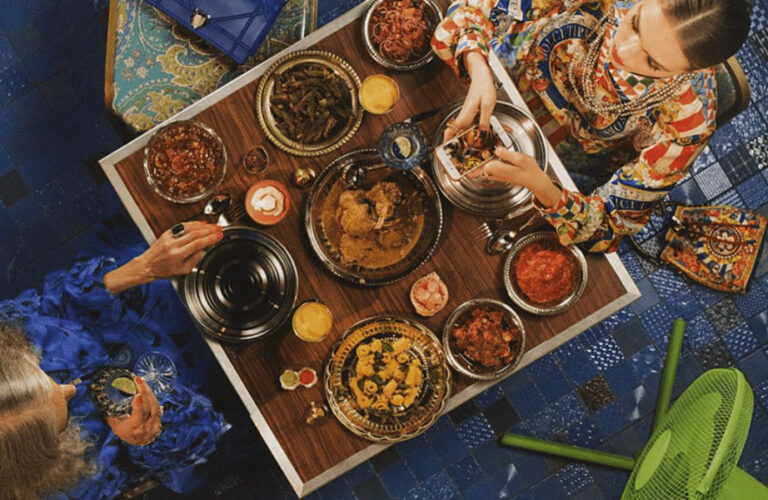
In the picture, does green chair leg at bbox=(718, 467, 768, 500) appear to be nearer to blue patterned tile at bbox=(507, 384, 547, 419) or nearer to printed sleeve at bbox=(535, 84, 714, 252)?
blue patterned tile at bbox=(507, 384, 547, 419)

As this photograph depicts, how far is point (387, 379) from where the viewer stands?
2.99 meters

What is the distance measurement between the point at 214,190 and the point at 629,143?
2.03 m

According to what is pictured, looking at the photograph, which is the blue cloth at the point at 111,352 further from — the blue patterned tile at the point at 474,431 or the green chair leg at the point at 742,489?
the green chair leg at the point at 742,489

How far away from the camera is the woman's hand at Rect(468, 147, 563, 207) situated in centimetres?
277

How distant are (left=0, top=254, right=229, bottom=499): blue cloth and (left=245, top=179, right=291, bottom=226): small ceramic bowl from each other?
0.77 m

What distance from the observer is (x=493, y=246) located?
3.08m

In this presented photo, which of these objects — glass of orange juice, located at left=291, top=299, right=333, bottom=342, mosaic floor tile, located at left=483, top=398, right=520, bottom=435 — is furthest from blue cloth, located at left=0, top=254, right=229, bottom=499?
mosaic floor tile, located at left=483, top=398, right=520, bottom=435

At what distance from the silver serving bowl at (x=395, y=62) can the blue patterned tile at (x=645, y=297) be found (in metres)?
2.32

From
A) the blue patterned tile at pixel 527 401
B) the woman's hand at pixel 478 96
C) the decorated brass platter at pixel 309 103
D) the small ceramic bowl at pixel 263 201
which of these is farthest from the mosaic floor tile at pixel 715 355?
the small ceramic bowl at pixel 263 201

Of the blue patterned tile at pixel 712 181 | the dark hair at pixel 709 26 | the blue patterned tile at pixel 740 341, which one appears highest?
the dark hair at pixel 709 26

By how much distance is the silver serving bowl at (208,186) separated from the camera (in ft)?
9.61

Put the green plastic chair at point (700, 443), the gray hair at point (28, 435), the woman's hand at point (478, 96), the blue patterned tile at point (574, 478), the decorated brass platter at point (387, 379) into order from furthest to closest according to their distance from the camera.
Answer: the blue patterned tile at point (574, 478), the decorated brass platter at point (387, 379), the woman's hand at point (478, 96), the gray hair at point (28, 435), the green plastic chair at point (700, 443)

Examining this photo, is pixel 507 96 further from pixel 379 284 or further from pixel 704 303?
pixel 704 303

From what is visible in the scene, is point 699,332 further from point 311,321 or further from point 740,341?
point 311,321
